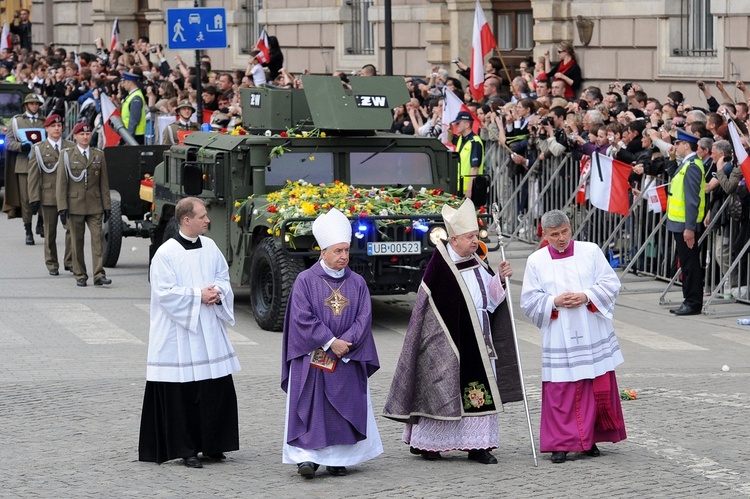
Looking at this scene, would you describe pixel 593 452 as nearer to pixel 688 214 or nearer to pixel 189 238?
pixel 189 238

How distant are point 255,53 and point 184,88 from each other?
172cm

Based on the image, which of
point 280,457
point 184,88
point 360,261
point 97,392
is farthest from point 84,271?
point 184,88

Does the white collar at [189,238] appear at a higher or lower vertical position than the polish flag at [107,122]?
lower

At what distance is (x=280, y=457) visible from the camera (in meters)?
9.38

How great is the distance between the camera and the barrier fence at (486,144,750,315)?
15734 millimetres

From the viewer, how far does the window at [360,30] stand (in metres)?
32.2

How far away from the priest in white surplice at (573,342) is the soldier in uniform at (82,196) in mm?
9070

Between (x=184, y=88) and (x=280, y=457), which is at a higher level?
(x=184, y=88)

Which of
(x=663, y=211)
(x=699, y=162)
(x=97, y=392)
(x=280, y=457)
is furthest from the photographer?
(x=663, y=211)

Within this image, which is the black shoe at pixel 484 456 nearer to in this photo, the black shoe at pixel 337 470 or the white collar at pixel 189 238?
the black shoe at pixel 337 470

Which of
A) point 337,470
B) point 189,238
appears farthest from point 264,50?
point 337,470

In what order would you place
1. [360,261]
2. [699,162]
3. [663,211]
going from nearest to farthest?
[360,261] → [699,162] → [663,211]

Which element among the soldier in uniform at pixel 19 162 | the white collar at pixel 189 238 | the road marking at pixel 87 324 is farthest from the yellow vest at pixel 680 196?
the soldier in uniform at pixel 19 162

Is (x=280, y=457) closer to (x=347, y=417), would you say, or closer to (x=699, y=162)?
(x=347, y=417)
